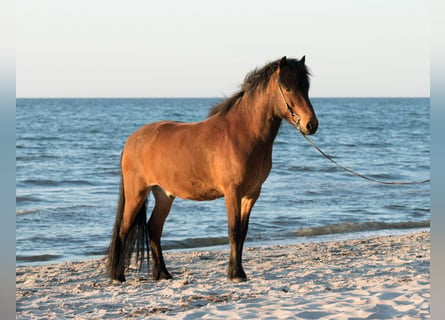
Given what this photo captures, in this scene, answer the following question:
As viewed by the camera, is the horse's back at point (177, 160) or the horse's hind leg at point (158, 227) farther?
the horse's hind leg at point (158, 227)

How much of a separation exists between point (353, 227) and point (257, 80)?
5189mm

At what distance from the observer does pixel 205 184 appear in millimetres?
6062

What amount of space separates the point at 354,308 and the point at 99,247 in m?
5.07

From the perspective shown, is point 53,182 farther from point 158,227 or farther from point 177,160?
point 177,160

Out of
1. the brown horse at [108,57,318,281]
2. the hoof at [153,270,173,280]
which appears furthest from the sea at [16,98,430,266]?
the hoof at [153,270,173,280]

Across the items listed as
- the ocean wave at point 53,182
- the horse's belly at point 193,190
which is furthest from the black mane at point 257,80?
the ocean wave at point 53,182

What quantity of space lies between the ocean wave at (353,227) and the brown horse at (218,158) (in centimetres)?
397

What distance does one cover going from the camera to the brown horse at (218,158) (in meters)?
5.65

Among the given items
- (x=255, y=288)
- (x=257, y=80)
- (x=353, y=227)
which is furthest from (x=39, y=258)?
(x=353, y=227)

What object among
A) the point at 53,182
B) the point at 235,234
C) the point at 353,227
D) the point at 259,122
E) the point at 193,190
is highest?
the point at 259,122

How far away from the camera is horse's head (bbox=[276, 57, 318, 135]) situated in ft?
17.9

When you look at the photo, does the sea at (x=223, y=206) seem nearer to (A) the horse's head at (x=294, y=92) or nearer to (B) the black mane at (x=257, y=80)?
(B) the black mane at (x=257, y=80)

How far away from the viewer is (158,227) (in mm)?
6504

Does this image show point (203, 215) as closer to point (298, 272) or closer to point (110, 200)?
point (110, 200)
